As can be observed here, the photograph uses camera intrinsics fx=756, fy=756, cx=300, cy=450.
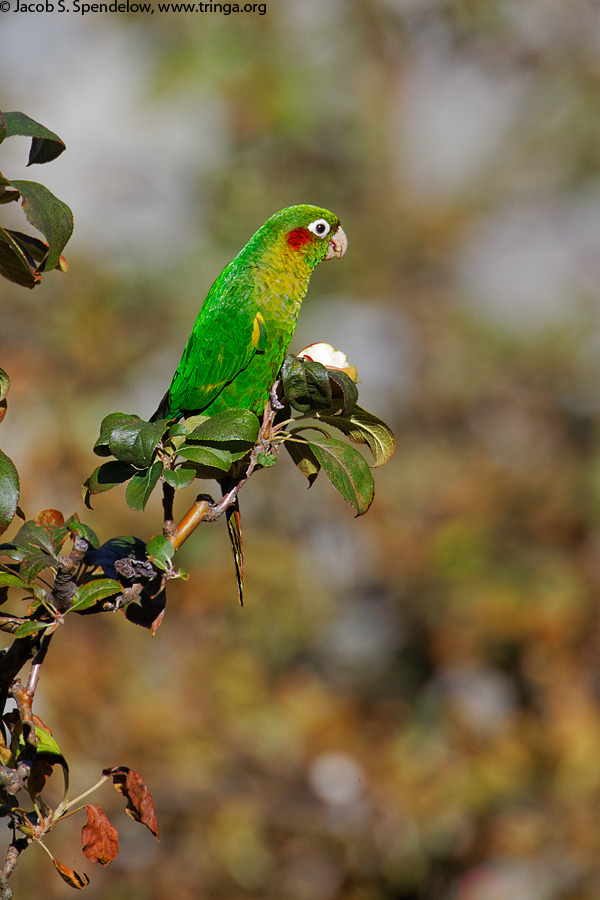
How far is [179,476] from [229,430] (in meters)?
0.06

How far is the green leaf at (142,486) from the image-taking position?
0.59m

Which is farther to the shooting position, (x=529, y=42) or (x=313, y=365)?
(x=529, y=42)

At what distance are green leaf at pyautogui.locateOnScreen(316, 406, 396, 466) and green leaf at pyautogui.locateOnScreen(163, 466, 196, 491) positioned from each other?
132mm

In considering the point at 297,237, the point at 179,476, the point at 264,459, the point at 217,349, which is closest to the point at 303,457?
the point at 264,459

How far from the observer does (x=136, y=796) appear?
2.08ft

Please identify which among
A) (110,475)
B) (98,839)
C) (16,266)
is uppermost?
(16,266)

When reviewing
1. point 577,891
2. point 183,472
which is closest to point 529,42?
point 577,891

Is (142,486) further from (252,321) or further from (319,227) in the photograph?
(319,227)

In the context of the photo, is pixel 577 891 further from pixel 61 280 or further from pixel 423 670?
pixel 61 280

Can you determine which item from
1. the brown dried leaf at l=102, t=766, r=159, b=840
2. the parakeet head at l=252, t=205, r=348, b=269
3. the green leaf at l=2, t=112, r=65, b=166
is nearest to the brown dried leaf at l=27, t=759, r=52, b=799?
the brown dried leaf at l=102, t=766, r=159, b=840

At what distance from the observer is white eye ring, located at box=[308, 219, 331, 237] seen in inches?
48.3

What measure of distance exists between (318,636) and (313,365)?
9.55ft

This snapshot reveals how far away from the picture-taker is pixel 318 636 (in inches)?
135

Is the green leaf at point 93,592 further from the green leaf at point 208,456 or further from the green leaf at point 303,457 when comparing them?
the green leaf at point 303,457
